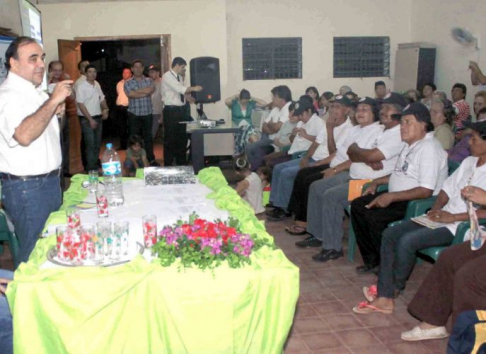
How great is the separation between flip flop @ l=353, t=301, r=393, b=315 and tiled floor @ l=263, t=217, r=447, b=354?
0.11 feet

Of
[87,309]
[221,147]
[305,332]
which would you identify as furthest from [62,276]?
[221,147]

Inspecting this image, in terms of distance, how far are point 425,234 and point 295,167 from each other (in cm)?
221

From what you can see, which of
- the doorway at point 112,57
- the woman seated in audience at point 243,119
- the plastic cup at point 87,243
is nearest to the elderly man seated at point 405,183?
the plastic cup at point 87,243

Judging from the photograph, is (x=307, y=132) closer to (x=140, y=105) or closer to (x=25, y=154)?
(x=140, y=105)

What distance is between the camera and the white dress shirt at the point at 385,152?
13.0ft

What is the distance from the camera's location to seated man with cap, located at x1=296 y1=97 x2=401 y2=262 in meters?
4.02

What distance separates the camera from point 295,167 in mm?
5223

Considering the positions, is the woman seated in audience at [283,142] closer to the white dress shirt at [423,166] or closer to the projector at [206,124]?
the projector at [206,124]

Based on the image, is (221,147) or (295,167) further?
(221,147)

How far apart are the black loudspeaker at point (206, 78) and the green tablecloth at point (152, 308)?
6.71m

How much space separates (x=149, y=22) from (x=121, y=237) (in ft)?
24.5

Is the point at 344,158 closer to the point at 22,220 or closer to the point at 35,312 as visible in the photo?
the point at 22,220

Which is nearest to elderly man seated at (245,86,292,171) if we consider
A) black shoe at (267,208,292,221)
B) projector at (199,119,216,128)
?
projector at (199,119,216,128)

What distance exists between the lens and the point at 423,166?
3436mm
